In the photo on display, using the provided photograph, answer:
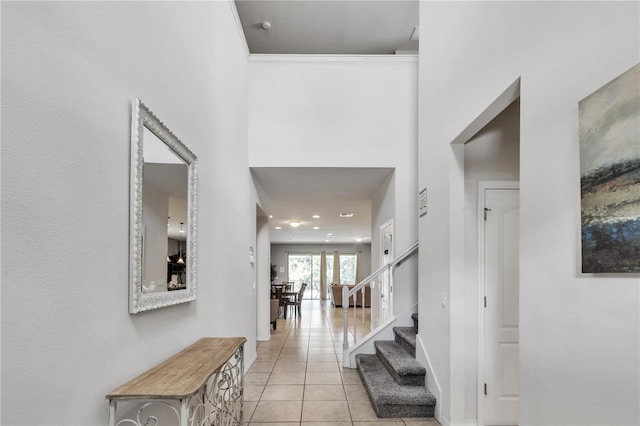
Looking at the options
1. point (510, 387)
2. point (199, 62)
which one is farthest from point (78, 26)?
point (510, 387)

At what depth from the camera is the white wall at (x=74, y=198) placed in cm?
111

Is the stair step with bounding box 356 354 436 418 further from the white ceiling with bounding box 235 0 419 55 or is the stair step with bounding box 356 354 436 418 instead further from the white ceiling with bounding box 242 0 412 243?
the white ceiling with bounding box 235 0 419 55

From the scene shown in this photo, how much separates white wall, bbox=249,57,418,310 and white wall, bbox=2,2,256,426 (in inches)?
109

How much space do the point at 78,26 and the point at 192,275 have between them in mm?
Result: 1683

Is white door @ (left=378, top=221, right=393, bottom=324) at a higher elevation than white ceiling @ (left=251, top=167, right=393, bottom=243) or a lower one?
lower

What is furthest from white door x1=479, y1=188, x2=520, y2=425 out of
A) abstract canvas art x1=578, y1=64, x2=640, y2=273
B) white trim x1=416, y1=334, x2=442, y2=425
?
abstract canvas art x1=578, y1=64, x2=640, y2=273

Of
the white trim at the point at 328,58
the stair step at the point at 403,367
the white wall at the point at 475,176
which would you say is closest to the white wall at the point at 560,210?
the white wall at the point at 475,176

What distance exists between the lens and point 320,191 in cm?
661

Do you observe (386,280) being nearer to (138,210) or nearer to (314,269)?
(138,210)

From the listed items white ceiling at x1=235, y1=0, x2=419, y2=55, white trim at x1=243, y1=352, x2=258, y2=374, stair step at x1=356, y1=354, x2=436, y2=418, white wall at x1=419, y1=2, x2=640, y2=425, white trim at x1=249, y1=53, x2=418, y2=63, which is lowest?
white trim at x1=243, y1=352, x2=258, y2=374

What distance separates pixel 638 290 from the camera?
1202 millimetres

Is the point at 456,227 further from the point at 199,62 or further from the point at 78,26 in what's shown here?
the point at 78,26

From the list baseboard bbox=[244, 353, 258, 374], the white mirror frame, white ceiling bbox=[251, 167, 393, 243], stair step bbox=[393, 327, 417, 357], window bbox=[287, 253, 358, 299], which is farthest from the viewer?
window bbox=[287, 253, 358, 299]

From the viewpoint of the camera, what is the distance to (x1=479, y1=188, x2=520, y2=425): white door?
3.07m
